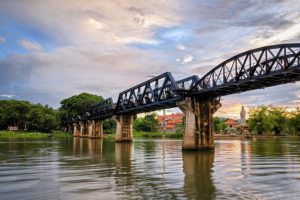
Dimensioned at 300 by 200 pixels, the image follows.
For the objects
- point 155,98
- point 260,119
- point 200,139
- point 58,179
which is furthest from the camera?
point 260,119

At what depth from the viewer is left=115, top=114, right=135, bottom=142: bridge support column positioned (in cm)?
9269

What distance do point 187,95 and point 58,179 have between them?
36.4 meters

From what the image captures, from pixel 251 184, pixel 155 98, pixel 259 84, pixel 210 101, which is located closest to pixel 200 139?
pixel 210 101

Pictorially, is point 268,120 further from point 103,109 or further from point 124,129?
point 124,129

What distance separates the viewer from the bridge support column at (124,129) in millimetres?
92688

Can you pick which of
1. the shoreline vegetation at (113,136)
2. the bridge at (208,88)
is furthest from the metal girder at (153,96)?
the shoreline vegetation at (113,136)

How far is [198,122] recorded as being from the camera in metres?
53.7

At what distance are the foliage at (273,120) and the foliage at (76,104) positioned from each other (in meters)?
78.8

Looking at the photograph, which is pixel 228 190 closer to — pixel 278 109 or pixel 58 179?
pixel 58 179

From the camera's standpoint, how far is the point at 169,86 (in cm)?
6544

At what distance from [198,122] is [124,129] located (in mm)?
43341

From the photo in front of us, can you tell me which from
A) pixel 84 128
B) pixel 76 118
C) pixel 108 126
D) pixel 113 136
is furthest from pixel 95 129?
pixel 108 126

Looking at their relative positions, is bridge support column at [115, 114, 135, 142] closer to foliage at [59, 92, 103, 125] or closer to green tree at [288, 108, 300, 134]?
foliage at [59, 92, 103, 125]

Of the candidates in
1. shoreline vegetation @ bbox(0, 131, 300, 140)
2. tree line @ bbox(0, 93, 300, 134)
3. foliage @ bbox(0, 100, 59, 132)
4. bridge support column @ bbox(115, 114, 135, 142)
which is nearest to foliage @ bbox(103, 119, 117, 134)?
tree line @ bbox(0, 93, 300, 134)
